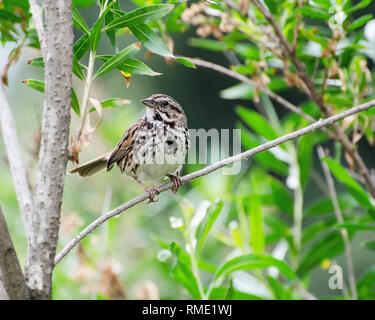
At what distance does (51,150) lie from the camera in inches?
47.7

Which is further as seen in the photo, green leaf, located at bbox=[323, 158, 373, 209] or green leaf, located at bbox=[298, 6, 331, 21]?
green leaf, located at bbox=[298, 6, 331, 21]

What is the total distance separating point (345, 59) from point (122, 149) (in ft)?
3.64

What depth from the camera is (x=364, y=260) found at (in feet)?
19.7

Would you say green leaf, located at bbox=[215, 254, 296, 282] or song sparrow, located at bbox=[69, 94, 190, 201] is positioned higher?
song sparrow, located at bbox=[69, 94, 190, 201]

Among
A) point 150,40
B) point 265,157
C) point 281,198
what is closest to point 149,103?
point 265,157

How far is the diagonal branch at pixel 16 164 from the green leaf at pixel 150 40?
429 mm

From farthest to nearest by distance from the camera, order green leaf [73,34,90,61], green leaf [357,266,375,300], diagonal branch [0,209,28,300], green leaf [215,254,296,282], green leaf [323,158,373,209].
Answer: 1. green leaf [357,266,375,300]
2. green leaf [323,158,373,209]
3. green leaf [215,254,296,282]
4. green leaf [73,34,90,61]
5. diagonal branch [0,209,28,300]

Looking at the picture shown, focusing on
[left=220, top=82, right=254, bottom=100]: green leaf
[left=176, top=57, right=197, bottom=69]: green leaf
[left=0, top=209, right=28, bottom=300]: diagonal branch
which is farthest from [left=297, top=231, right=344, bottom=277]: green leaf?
[left=0, top=209, right=28, bottom=300]: diagonal branch

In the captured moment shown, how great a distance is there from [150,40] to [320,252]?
1.31 meters

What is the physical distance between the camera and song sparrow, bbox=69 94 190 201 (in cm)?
270

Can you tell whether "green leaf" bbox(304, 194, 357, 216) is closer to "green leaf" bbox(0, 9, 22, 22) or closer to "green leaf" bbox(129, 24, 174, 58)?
"green leaf" bbox(129, 24, 174, 58)

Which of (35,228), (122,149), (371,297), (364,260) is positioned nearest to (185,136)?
(122,149)

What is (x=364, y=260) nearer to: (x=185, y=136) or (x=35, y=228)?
(x=185, y=136)

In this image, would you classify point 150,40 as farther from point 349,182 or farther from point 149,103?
point 149,103
